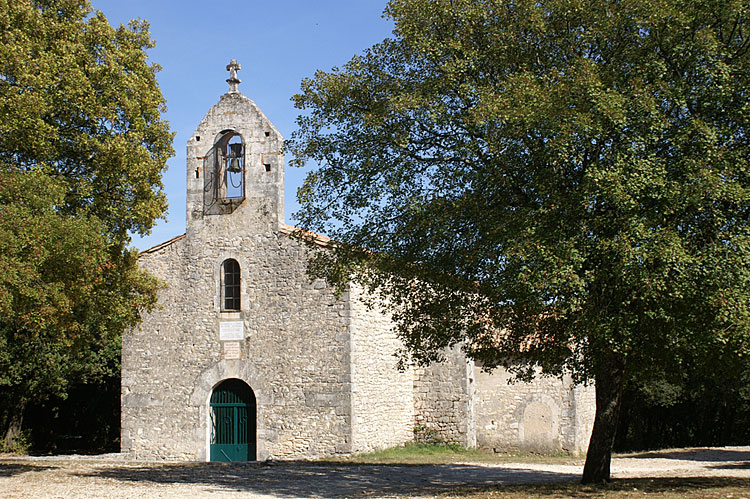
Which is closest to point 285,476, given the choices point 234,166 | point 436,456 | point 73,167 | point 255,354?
point 255,354

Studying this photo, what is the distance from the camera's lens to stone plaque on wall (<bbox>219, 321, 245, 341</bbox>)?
19734 millimetres

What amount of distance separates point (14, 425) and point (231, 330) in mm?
10745

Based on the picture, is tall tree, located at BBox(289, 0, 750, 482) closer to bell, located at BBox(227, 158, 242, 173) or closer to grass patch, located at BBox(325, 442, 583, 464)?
grass patch, located at BBox(325, 442, 583, 464)

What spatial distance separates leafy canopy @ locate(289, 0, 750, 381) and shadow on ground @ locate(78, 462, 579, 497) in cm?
265

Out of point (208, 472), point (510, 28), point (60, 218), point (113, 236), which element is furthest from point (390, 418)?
point (510, 28)

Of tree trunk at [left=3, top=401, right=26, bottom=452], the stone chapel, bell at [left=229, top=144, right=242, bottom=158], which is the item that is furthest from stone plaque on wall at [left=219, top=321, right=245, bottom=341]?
tree trunk at [left=3, top=401, right=26, bottom=452]

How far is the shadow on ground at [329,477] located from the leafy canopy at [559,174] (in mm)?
2650

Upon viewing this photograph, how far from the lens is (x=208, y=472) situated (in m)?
15.9

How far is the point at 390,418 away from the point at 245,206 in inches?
269

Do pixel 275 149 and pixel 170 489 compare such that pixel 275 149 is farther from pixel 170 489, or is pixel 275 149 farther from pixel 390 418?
pixel 170 489

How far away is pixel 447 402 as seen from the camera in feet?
69.9

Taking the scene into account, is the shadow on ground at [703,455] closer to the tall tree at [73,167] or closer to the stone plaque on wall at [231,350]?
the stone plaque on wall at [231,350]

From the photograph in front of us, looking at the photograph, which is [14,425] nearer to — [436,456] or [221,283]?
[221,283]

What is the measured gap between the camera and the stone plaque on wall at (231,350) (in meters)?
19.7
